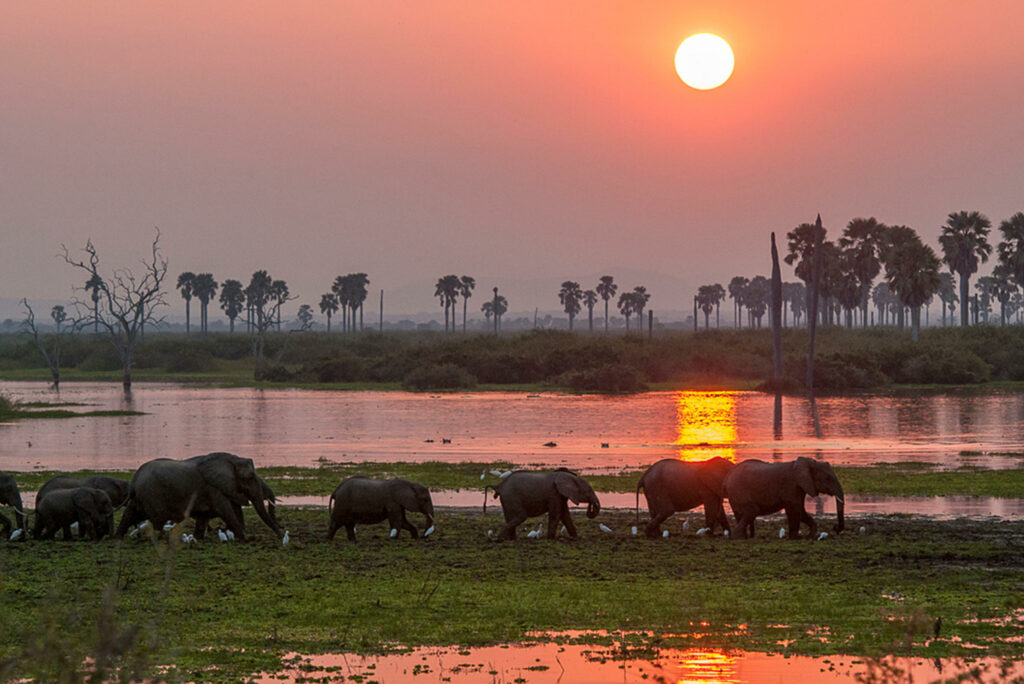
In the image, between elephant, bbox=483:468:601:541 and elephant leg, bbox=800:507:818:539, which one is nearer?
elephant, bbox=483:468:601:541

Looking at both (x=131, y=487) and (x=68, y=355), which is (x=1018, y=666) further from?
(x=68, y=355)

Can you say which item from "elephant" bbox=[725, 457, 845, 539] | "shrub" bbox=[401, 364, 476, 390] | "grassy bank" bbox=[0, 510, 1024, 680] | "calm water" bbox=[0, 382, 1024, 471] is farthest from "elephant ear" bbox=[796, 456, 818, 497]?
"shrub" bbox=[401, 364, 476, 390]

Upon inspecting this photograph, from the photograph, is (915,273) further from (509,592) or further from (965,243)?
(509,592)

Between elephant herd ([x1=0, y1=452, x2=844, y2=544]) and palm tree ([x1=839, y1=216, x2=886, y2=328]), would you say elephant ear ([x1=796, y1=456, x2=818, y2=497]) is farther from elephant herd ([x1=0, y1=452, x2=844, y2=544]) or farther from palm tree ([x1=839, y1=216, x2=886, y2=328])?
palm tree ([x1=839, y1=216, x2=886, y2=328])

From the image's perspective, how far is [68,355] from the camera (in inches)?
5359

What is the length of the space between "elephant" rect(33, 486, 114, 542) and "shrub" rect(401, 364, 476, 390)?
2839 inches

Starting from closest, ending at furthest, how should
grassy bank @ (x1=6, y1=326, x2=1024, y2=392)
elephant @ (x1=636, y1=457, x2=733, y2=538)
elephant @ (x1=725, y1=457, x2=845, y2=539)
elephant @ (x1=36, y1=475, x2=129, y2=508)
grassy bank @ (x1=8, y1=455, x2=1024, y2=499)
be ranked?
1. elephant @ (x1=725, y1=457, x2=845, y2=539)
2. elephant @ (x1=36, y1=475, x2=129, y2=508)
3. elephant @ (x1=636, y1=457, x2=733, y2=538)
4. grassy bank @ (x1=8, y1=455, x2=1024, y2=499)
5. grassy bank @ (x1=6, y1=326, x2=1024, y2=392)

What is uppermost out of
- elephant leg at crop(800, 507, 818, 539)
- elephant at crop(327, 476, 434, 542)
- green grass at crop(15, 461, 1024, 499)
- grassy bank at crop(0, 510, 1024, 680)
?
elephant at crop(327, 476, 434, 542)

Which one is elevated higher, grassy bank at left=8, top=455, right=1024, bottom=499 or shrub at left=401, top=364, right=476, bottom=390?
shrub at left=401, top=364, right=476, bottom=390

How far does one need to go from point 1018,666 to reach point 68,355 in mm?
135815

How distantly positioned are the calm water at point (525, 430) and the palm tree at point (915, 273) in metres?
32.2

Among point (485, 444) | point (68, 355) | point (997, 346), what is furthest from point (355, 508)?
point (68, 355)

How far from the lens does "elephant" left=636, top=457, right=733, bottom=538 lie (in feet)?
68.0

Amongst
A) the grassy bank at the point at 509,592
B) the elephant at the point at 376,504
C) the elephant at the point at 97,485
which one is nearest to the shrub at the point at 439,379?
the elephant at the point at 97,485
